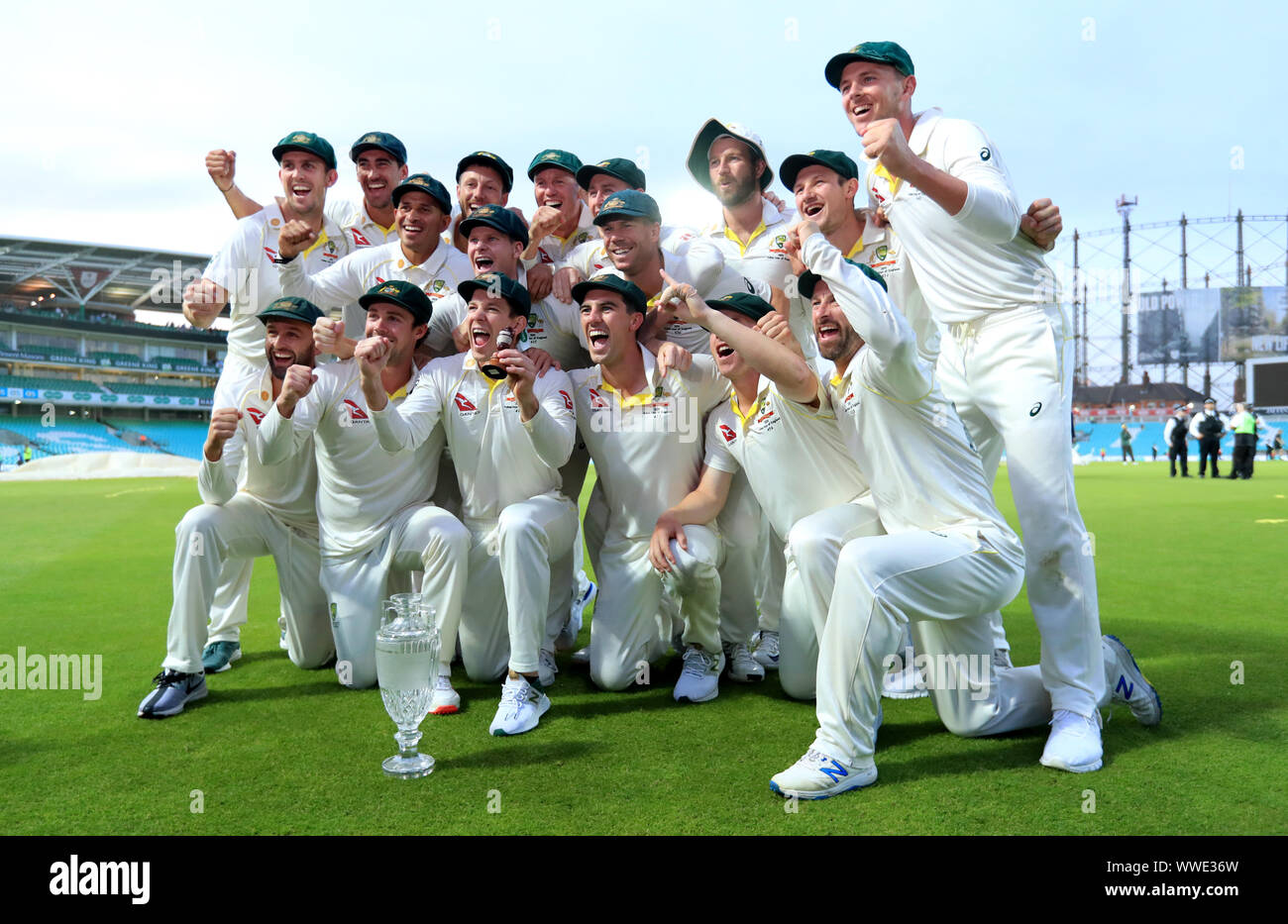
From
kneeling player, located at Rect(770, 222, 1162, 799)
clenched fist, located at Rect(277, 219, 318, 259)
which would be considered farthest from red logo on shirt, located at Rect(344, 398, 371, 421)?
kneeling player, located at Rect(770, 222, 1162, 799)

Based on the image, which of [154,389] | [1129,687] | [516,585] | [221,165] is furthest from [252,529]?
[154,389]

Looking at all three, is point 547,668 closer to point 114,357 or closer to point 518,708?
point 518,708

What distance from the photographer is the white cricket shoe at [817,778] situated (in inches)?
130

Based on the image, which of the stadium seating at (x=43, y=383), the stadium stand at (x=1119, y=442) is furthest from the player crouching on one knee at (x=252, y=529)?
the stadium seating at (x=43, y=383)

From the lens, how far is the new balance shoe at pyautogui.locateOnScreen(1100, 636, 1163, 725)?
397 centimetres

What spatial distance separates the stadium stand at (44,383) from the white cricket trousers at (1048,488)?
175 feet

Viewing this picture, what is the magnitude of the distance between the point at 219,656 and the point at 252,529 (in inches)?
35.7

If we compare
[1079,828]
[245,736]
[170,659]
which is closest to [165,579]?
[170,659]

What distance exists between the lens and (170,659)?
4613 mm
